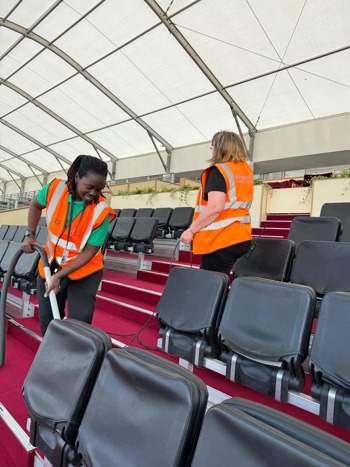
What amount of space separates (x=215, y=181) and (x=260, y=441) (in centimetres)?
122

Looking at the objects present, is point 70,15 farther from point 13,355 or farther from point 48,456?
point 48,456

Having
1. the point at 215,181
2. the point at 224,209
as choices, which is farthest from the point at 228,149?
the point at 224,209

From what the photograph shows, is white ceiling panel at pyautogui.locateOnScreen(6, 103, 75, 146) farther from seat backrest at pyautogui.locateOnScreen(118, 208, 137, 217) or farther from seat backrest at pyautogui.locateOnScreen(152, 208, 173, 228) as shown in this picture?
seat backrest at pyautogui.locateOnScreen(152, 208, 173, 228)

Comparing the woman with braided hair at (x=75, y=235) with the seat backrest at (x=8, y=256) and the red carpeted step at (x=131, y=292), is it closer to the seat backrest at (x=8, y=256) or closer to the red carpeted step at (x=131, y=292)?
the red carpeted step at (x=131, y=292)

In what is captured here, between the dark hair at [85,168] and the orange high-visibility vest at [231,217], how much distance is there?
532mm

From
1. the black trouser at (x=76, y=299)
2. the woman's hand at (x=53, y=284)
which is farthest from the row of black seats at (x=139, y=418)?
the black trouser at (x=76, y=299)

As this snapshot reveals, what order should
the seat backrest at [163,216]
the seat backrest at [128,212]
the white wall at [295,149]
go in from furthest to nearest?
1. the white wall at [295,149]
2. the seat backrest at [128,212]
3. the seat backrest at [163,216]

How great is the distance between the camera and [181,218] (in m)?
4.45

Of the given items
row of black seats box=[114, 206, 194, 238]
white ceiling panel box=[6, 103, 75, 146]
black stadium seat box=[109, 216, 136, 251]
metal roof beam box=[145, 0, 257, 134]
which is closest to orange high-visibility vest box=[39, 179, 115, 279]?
black stadium seat box=[109, 216, 136, 251]

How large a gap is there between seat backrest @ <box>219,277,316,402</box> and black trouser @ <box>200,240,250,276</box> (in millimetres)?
307

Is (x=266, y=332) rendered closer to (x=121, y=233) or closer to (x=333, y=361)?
(x=333, y=361)

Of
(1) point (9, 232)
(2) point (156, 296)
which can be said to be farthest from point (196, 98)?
(2) point (156, 296)

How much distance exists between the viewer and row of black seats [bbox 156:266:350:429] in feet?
3.40

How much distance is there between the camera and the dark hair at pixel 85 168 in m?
1.34
